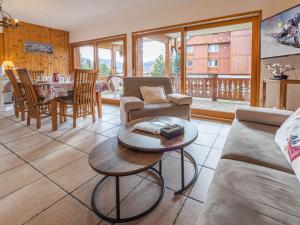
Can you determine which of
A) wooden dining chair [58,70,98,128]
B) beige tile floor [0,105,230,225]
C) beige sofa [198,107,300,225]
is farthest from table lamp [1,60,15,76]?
beige sofa [198,107,300,225]

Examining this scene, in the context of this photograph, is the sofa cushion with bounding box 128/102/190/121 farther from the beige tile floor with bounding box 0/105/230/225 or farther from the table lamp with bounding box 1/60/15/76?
the table lamp with bounding box 1/60/15/76

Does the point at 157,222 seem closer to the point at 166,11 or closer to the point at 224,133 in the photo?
the point at 224,133

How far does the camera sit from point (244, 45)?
5.38 metres

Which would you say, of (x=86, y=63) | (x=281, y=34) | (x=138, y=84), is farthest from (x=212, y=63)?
(x=86, y=63)

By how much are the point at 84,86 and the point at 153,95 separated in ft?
3.91

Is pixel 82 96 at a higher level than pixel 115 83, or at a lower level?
lower

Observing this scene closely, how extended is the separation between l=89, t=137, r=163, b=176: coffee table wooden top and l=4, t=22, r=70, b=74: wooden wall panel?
5.40 meters

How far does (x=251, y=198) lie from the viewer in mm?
708

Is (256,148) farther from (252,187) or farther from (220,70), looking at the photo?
(220,70)

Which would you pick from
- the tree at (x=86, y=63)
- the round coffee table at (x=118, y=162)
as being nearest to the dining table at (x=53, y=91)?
the round coffee table at (x=118, y=162)

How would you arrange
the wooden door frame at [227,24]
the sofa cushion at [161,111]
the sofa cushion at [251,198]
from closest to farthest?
the sofa cushion at [251,198]
the sofa cushion at [161,111]
the wooden door frame at [227,24]

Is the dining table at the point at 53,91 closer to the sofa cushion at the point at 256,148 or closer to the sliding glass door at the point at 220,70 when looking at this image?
the sofa cushion at the point at 256,148

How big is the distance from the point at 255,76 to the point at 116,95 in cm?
377

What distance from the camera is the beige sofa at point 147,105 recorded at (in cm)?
257
